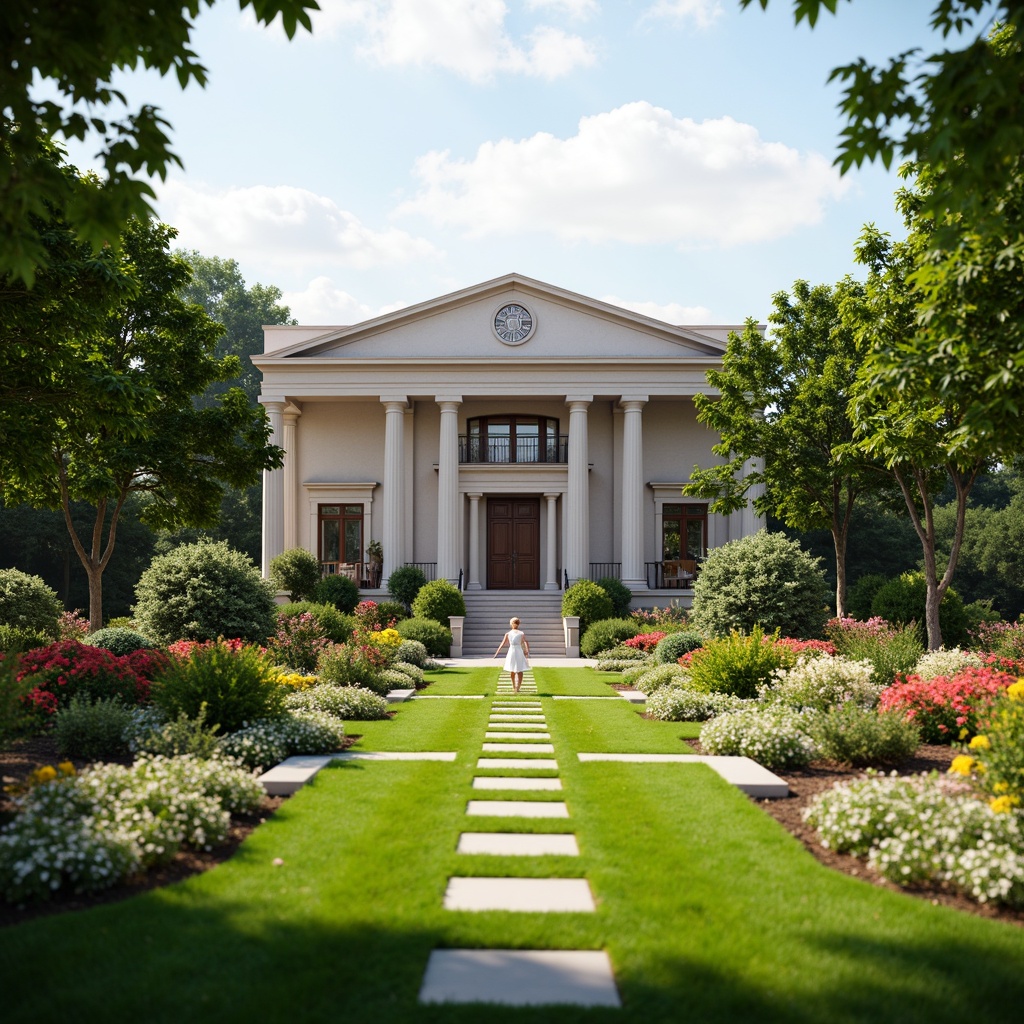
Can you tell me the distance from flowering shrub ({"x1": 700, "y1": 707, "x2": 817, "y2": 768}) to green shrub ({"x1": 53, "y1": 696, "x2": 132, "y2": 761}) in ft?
19.8

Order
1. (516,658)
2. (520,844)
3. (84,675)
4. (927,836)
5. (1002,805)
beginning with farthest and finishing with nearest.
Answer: (516,658) < (84,675) < (520,844) < (1002,805) < (927,836)

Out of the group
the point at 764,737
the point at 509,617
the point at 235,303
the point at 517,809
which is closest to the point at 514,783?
the point at 517,809

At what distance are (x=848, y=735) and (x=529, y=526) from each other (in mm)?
25440

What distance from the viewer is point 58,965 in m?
4.08

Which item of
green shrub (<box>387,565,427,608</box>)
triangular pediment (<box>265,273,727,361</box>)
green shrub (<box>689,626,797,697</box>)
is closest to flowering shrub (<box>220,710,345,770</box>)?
green shrub (<box>689,626,797,697</box>)

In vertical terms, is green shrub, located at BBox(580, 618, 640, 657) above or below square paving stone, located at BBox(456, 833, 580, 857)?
below

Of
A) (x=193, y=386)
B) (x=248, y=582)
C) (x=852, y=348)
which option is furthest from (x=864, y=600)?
(x=193, y=386)

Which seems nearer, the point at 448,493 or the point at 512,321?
the point at 448,493

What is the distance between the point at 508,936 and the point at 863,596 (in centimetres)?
2157

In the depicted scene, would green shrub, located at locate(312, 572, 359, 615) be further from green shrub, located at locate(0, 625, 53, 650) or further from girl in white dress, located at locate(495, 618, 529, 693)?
girl in white dress, located at locate(495, 618, 529, 693)

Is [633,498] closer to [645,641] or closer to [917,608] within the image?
[645,641]

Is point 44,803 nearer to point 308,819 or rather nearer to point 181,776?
point 181,776

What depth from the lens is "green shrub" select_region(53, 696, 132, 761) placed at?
28.6ft

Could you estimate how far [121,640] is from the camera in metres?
15.2
